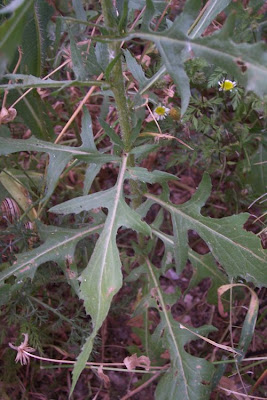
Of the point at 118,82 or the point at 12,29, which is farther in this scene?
the point at 118,82

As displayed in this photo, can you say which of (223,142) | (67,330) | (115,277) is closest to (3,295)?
(115,277)

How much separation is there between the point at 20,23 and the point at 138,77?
1.88ft

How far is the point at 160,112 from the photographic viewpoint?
64.5 inches

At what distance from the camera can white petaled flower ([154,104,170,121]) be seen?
1.63m

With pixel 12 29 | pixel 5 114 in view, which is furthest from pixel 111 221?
pixel 12 29

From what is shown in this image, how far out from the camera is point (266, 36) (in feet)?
7.28

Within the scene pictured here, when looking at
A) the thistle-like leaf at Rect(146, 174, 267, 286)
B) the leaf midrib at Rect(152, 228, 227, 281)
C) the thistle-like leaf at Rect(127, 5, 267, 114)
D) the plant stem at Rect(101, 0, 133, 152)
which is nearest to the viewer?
the thistle-like leaf at Rect(127, 5, 267, 114)

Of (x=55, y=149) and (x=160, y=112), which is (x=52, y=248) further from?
(x=160, y=112)

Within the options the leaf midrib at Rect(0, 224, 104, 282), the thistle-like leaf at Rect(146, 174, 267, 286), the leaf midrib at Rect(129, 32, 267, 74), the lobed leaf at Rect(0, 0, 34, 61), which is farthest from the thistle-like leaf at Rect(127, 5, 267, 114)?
the leaf midrib at Rect(0, 224, 104, 282)

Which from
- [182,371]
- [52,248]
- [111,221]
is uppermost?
[111,221]

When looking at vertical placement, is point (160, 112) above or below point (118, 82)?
below

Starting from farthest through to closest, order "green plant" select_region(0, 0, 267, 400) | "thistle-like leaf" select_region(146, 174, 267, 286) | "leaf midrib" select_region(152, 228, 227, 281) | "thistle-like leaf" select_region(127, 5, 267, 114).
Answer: "leaf midrib" select_region(152, 228, 227, 281)
"thistle-like leaf" select_region(146, 174, 267, 286)
"green plant" select_region(0, 0, 267, 400)
"thistle-like leaf" select_region(127, 5, 267, 114)

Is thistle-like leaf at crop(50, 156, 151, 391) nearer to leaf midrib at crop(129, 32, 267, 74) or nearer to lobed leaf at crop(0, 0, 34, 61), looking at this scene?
leaf midrib at crop(129, 32, 267, 74)

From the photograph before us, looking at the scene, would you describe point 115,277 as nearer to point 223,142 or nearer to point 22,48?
point 223,142
